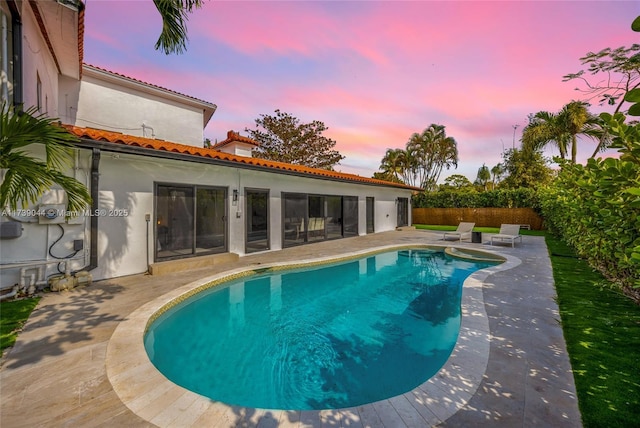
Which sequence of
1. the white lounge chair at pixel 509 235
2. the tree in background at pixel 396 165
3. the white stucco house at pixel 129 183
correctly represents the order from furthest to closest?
the tree in background at pixel 396 165
the white lounge chair at pixel 509 235
the white stucco house at pixel 129 183

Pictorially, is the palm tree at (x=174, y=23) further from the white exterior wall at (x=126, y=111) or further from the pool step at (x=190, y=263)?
the white exterior wall at (x=126, y=111)

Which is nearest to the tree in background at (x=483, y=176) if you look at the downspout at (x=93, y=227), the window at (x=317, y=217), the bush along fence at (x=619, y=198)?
the window at (x=317, y=217)

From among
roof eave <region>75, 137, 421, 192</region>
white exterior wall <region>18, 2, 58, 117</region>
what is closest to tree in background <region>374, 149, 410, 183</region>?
roof eave <region>75, 137, 421, 192</region>

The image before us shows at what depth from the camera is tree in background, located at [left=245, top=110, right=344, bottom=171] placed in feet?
102

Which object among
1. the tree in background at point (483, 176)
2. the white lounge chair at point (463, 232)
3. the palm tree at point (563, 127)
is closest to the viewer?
the white lounge chair at point (463, 232)

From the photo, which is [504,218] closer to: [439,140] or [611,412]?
[439,140]

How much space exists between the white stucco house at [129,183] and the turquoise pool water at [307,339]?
3.08 metres

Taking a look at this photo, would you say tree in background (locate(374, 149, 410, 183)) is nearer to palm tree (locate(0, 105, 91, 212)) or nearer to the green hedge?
the green hedge

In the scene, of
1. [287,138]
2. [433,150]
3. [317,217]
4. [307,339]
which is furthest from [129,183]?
[433,150]

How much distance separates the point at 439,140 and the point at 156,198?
119ft

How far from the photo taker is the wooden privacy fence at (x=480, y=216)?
72.2ft

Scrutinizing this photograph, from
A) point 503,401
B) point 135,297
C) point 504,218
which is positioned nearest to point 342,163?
point 504,218

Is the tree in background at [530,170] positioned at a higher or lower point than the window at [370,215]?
higher

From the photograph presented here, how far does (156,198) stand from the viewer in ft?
28.5
